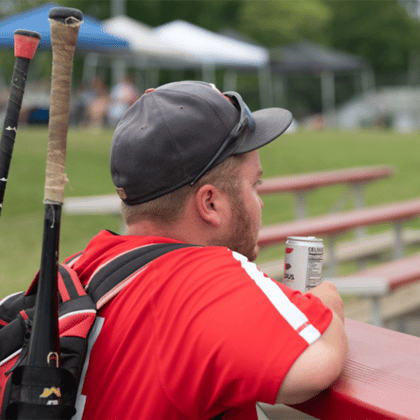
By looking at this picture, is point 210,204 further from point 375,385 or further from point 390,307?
point 390,307

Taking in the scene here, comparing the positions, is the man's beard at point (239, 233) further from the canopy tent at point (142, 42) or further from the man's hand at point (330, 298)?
the canopy tent at point (142, 42)

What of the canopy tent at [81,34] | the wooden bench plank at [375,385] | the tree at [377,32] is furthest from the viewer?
the tree at [377,32]

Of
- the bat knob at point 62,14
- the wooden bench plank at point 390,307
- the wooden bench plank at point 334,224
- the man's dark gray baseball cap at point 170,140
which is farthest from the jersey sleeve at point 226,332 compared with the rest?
the wooden bench plank at point 390,307

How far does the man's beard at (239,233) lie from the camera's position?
1443 millimetres

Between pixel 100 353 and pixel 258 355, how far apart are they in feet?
1.22

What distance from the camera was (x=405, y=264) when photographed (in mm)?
4059

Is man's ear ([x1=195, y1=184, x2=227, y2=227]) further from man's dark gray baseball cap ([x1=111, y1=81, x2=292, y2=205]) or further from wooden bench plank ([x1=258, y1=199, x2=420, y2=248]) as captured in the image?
wooden bench plank ([x1=258, y1=199, x2=420, y2=248])

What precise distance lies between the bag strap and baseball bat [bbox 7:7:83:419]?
0.21m

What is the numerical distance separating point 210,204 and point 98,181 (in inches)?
302

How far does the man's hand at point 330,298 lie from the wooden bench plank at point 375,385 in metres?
0.11

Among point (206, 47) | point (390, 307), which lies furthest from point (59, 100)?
point (206, 47)

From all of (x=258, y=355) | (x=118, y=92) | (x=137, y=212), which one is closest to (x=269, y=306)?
(x=258, y=355)

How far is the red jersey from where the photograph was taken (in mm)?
1055

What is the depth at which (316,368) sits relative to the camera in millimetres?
1070
